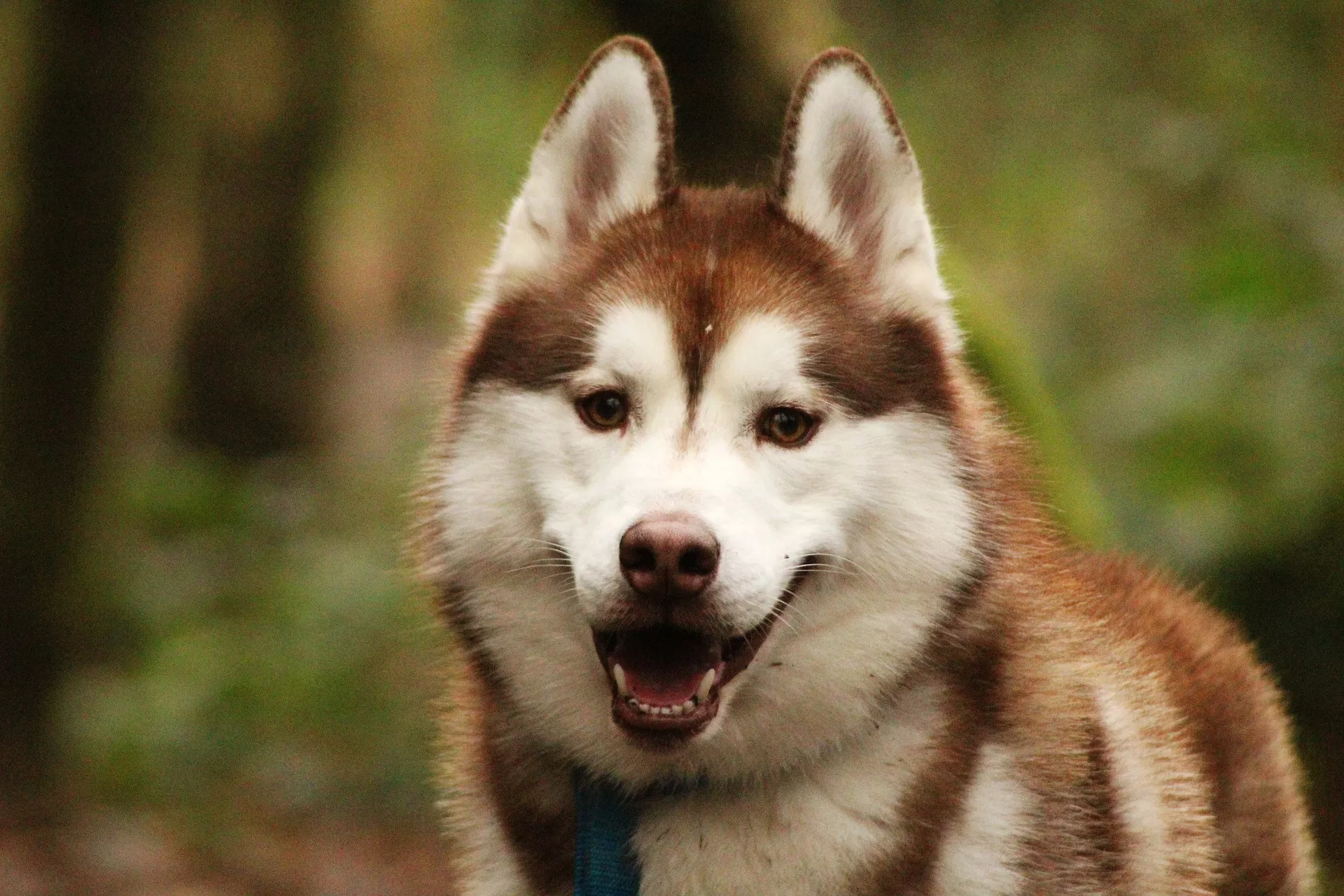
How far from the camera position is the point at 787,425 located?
3334 millimetres

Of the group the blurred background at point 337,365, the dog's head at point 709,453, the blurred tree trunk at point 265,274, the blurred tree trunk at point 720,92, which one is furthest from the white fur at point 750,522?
the blurred tree trunk at point 265,274

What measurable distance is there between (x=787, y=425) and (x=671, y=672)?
58cm

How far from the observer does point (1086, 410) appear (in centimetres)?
896

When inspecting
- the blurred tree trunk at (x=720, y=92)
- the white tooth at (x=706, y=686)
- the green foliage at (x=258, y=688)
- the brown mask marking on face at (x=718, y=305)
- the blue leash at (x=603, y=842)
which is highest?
the blurred tree trunk at (x=720, y=92)

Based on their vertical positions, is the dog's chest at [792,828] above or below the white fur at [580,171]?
below

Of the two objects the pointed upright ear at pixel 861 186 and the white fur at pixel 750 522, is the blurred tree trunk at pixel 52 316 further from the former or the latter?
the pointed upright ear at pixel 861 186

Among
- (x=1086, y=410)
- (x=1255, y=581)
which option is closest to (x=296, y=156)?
(x=1086, y=410)

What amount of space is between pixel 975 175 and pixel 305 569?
5839mm

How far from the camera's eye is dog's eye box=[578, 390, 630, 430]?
3369 mm

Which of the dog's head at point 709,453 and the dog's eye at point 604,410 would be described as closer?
the dog's head at point 709,453

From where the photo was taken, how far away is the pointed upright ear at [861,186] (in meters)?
3.51

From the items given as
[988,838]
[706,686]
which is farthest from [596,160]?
[988,838]

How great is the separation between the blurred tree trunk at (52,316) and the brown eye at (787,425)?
6.17m

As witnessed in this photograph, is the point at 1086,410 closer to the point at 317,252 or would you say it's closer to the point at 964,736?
the point at 964,736
